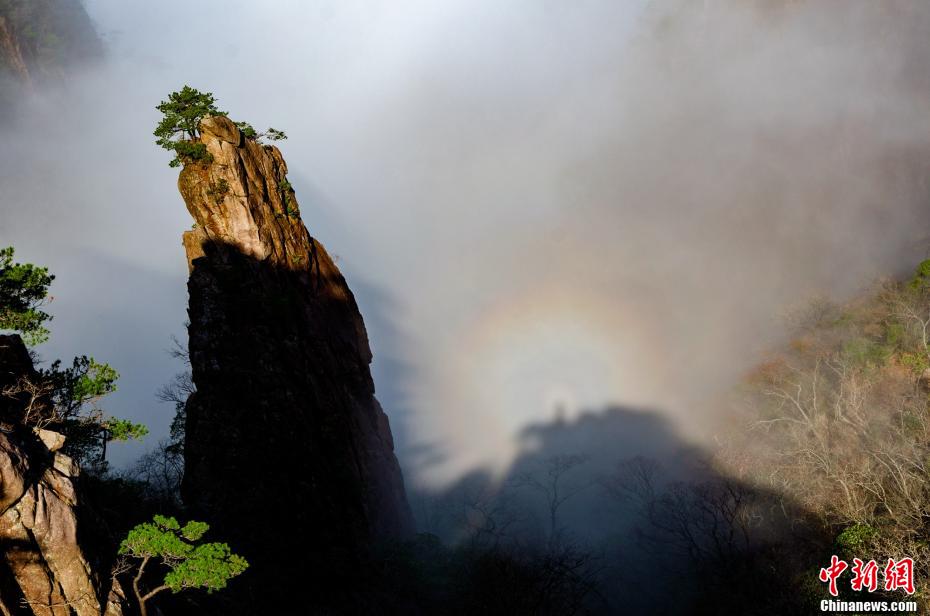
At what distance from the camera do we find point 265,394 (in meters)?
33.8

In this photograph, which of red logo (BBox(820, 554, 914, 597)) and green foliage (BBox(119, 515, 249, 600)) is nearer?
green foliage (BBox(119, 515, 249, 600))

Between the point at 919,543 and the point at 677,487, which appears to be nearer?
Answer: the point at 919,543

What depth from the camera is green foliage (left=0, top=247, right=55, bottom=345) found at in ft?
61.8

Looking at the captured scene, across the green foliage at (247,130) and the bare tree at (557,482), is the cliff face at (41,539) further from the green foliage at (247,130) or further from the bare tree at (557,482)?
the bare tree at (557,482)

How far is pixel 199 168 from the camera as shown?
37156 mm

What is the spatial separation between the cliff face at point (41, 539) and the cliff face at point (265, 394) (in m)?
14.0

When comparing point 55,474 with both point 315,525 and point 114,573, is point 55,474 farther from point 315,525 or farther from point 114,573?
point 315,525

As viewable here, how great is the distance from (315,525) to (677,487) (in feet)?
156

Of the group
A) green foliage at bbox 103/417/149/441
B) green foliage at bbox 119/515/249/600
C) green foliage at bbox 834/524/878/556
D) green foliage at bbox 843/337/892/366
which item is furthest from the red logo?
green foliage at bbox 103/417/149/441

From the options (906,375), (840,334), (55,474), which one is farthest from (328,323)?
(840,334)

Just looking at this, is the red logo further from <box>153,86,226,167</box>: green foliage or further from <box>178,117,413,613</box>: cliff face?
<box>153,86,226,167</box>: green foliage

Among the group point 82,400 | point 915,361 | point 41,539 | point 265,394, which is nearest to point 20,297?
point 82,400

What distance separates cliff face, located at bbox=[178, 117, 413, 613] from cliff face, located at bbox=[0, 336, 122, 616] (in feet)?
45.8

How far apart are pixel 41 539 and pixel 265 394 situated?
18.5 m
